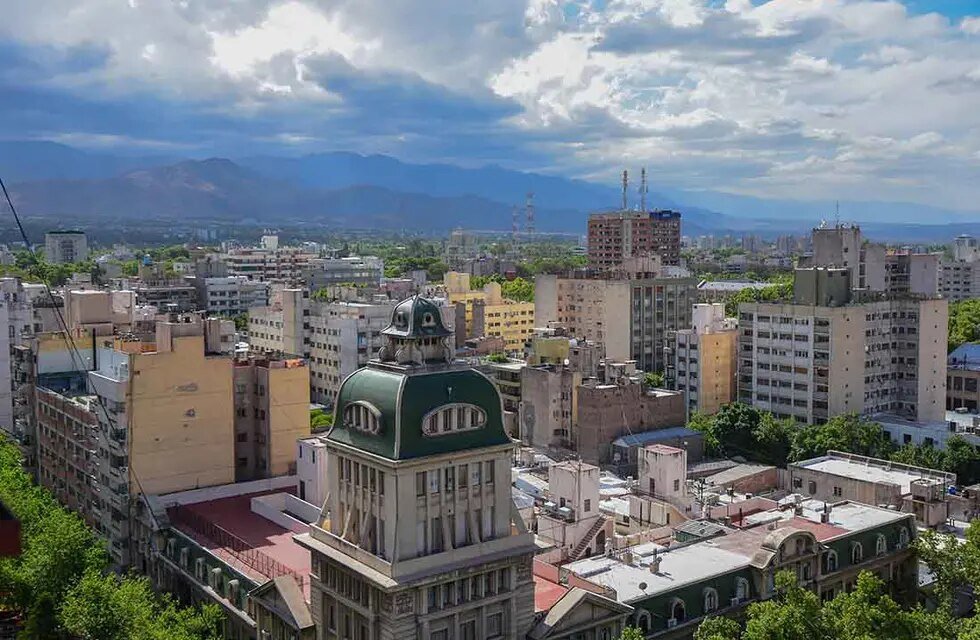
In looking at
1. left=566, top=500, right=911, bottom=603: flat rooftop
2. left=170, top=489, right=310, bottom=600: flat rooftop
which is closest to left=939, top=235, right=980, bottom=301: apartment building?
left=566, top=500, right=911, bottom=603: flat rooftop

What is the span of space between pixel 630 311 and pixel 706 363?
63.1ft

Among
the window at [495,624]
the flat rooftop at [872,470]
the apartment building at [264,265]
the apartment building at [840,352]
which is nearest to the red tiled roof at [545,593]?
the window at [495,624]

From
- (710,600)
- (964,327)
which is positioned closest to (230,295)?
(964,327)

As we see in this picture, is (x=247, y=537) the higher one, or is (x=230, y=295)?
(x=230, y=295)

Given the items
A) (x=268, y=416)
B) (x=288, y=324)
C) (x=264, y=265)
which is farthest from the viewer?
(x=264, y=265)

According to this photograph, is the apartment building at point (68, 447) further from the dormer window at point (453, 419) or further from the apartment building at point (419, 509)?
the dormer window at point (453, 419)

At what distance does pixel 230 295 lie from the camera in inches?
5866

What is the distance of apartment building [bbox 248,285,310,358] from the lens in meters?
93.1

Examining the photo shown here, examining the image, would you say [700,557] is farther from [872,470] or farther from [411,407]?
[872,470]

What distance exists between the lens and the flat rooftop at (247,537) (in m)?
37.1

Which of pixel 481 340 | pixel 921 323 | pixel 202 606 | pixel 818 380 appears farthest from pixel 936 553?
pixel 481 340

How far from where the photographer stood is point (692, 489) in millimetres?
54469

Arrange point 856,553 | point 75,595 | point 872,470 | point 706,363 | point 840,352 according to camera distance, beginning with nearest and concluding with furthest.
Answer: point 75,595 < point 856,553 < point 872,470 < point 840,352 < point 706,363

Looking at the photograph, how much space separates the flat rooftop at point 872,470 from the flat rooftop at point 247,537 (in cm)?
3150
